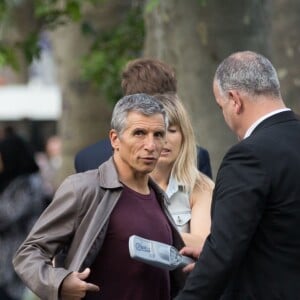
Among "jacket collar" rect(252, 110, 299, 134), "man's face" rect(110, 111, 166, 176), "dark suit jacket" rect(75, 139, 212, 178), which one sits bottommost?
"dark suit jacket" rect(75, 139, 212, 178)

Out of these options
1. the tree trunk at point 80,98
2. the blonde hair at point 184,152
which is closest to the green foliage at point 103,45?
the tree trunk at point 80,98

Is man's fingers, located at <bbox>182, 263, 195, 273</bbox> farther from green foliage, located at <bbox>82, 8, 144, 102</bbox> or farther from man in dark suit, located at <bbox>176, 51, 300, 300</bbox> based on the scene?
green foliage, located at <bbox>82, 8, 144, 102</bbox>

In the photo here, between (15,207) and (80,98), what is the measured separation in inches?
197

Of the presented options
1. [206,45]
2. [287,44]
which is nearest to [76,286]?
[206,45]

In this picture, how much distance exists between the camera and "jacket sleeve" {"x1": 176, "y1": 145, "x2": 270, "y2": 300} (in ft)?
15.6

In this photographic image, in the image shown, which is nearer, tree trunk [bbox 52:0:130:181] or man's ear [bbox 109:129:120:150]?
man's ear [bbox 109:129:120:150]

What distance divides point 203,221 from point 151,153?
2.03ft

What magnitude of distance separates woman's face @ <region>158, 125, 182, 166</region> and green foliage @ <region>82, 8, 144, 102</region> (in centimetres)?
597

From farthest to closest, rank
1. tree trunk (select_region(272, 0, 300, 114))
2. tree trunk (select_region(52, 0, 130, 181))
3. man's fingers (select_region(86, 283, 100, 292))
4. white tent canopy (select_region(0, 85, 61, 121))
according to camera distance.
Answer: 1. white tent canopy (select_region(0, 85, 61, 121))
2. tree trunk (select_region(52, 0, 130, 181))
3. tree trunk (select_region(272, 0, 300, 114))
4. man's fingers (select_region(86, 283, 100, 292))

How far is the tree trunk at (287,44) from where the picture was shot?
1048cm

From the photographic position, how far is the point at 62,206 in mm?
5289

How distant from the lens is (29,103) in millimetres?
33438

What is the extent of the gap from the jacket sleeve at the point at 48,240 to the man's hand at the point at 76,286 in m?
0.06

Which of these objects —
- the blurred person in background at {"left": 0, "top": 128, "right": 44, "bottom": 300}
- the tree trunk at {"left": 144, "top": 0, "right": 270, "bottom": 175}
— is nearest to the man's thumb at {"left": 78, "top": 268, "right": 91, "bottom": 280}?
the tree trunk at {"left": 144, "top": 0, "right": 270, "bottom": 175}
